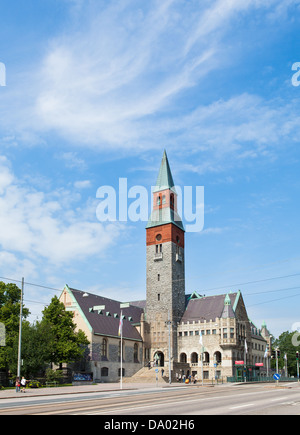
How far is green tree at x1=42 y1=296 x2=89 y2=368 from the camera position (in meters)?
59.4

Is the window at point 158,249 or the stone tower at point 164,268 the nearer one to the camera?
the stone tower at point 164,268

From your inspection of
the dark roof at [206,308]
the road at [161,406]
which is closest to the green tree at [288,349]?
the dark roof at [206,308]

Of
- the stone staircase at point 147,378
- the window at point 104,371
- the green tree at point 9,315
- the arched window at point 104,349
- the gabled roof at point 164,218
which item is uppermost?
the gabled roof at point 164,218

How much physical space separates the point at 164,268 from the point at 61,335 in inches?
1233

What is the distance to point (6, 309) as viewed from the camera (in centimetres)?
5806

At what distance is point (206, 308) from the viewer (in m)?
87.4

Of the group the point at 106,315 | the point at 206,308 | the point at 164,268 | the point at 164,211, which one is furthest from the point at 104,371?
the point at 164,211

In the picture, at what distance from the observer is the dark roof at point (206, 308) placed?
3345 inches

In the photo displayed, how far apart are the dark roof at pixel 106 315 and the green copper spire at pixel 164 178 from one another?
24652mm

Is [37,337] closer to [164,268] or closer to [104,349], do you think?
[104,349]

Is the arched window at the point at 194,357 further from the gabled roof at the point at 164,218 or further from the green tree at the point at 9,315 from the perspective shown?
the green tree at the point at 9,315

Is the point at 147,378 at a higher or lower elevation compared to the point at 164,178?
lower

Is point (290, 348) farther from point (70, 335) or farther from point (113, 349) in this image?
point (70, 335)
